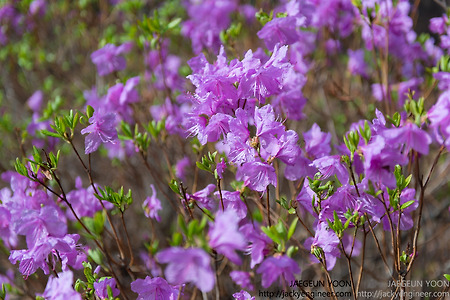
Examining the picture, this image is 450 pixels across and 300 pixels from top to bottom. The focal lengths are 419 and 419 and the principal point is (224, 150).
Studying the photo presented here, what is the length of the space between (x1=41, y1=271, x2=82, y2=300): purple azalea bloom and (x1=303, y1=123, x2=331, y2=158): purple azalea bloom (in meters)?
1.21

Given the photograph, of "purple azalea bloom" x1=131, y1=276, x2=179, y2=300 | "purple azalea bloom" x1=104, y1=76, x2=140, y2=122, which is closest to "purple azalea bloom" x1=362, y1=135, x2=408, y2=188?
"purple azalea bloom" x1=131, y1=276, x2=179, y2=300

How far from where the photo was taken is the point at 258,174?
1665 millimetres

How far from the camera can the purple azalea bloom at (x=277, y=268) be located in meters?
1.34

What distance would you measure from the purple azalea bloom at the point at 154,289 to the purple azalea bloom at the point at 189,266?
2.10 ft

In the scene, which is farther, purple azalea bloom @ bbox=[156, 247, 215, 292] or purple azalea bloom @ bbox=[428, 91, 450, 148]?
purple azalea bloom @ bbox=[428, 91, 450, 148]

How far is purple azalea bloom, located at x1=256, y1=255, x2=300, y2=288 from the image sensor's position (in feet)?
4.41

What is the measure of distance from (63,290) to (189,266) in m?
0.70

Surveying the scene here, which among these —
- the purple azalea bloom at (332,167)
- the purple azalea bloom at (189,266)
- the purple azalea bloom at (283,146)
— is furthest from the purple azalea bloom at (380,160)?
the purple azalea bloom at (189,266)

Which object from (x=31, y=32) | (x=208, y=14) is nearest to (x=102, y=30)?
(x=31, y=32)

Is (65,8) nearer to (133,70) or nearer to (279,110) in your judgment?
(133,70)

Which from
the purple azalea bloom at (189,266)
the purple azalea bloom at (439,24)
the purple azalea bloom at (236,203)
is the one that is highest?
the purple azalea bloom at (189,266)

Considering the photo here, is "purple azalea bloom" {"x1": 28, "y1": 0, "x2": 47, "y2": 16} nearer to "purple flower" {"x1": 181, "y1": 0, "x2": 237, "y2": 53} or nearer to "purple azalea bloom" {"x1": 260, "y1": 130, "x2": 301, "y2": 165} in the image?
"purple flower" {"x1": 181, "y1": 0, "x2": 237, "y2": 53}

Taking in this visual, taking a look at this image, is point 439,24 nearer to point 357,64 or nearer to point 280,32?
point 357,64

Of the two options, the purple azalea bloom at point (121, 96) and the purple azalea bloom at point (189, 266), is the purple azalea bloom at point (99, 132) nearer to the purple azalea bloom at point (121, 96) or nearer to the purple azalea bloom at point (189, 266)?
the purple azalea bloom at point (121, 96)
